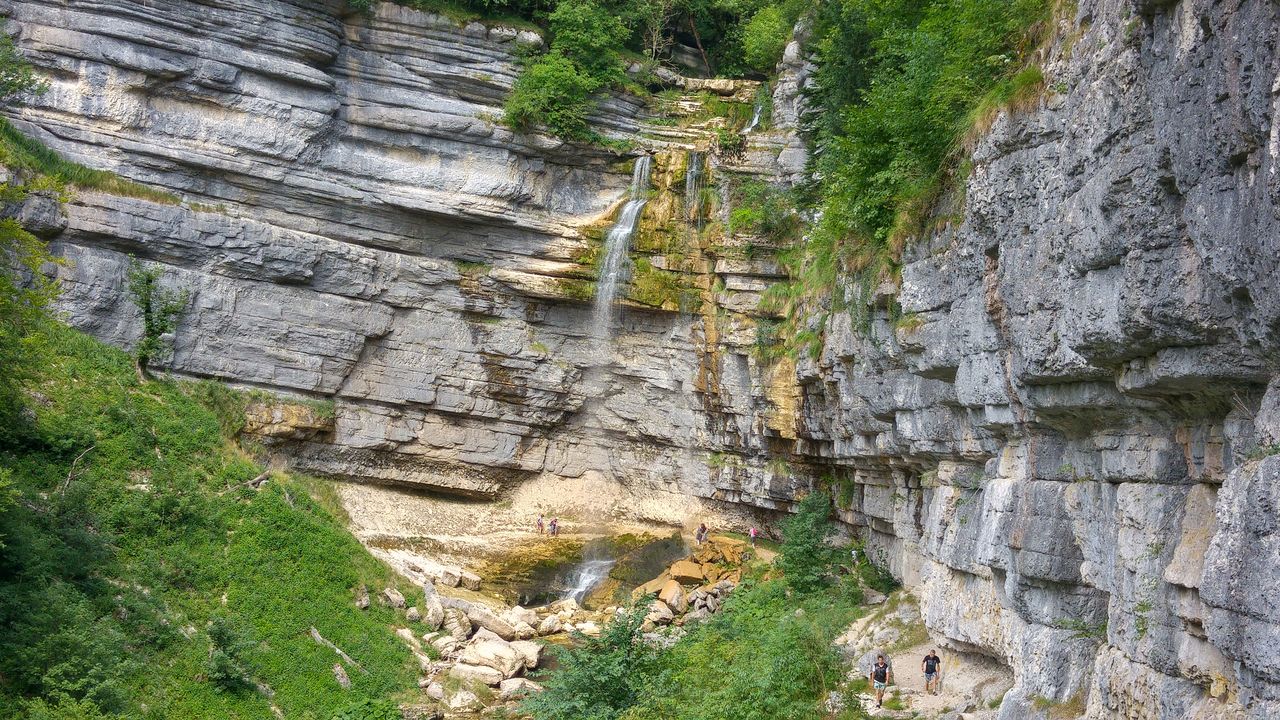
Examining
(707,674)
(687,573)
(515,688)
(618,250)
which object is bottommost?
(515,688)

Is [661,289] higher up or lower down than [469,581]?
higher up

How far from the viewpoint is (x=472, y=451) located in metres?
31.5

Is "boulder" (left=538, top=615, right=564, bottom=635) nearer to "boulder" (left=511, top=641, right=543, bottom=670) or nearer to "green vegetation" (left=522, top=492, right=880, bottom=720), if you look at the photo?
"boulder" (left=511, top=641, right=543, bottom=670)

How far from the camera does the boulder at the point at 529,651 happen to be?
22.6m

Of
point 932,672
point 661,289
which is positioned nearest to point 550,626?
point 932,672

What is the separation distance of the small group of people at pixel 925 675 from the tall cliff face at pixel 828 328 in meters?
0.76

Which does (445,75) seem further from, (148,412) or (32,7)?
(148,412)

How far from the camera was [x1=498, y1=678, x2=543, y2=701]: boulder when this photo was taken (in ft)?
69.5

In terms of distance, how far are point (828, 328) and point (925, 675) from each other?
8.74 meters

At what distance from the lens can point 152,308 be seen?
27.3 m

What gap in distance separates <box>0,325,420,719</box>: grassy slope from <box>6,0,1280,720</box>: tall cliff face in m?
4.33

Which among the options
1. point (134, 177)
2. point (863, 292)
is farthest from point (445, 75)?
point (863, 292)

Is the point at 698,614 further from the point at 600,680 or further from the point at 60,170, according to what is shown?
the point at 60,170

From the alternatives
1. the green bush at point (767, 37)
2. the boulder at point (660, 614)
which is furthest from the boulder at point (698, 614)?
the green bush at point (767, 37)
